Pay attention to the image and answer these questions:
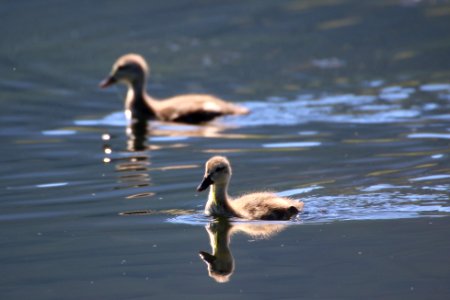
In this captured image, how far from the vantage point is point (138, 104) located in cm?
1550

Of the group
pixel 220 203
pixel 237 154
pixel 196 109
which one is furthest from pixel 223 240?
pixel 196 109

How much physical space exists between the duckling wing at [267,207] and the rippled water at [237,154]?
113 mm

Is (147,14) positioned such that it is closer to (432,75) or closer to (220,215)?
(432,75)

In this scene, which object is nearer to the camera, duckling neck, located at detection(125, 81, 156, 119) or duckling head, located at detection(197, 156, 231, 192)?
duckling head, located at detection(197, 156, 231, 192)

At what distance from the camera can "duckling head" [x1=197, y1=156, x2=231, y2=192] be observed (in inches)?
370

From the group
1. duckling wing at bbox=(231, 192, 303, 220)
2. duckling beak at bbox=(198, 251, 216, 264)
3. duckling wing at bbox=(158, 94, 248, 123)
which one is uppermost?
duckling wing at bbox=(158, 94, 248, 123)

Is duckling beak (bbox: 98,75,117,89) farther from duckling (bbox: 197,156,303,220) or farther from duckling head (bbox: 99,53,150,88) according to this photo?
duckling (bbox: 197,156,303,220)

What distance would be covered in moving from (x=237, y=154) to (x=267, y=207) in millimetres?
2932

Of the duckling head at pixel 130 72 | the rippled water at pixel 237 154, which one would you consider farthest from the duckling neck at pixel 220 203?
the duckling head at pixel 130 72

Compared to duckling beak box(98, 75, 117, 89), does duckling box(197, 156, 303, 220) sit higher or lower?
lower

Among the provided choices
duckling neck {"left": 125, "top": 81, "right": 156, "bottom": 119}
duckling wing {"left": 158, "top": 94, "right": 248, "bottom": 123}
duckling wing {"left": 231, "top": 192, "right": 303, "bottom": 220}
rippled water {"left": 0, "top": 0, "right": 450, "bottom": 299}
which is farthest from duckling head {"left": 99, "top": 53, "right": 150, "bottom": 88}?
duckling wing {"left": 231, "top": 192, "right": 303, "bottom": 220}

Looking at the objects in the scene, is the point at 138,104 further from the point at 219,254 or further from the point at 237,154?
the point at 219,254

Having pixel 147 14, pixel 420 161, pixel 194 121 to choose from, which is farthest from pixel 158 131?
pixel 147 14

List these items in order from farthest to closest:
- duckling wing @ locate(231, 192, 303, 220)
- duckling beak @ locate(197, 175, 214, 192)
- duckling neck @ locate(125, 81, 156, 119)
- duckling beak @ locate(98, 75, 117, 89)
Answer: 1. duckling beak @ locate(98, 75, 117, 89)
2. duckling neck @ locate(125, 81, 156, 119)
3. duckling beak @ locate(197, 175, 214, 192)
4. duckling wing @ locate(231, 192, 303, 220)
